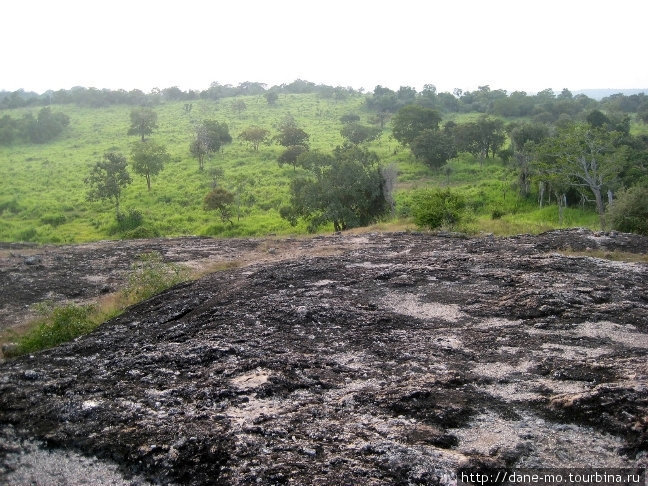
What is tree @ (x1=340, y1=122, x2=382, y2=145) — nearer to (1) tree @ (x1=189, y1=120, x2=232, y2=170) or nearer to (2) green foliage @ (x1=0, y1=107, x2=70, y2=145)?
(1) tree @ (x1=189, y1=120, x2=232, y2=170)

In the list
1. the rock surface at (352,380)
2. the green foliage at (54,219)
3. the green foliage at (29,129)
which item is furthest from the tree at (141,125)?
the rock surface at (352,380)

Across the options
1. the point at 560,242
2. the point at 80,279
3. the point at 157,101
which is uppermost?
the point at 157,101

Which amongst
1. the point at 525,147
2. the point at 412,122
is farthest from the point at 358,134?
the point at 525,147

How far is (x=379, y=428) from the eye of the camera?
5777 mm

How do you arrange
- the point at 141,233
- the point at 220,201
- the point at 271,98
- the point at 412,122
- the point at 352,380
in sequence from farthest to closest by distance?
the point at 271,98, the point at 412,122, the point at 220,201, the point at 141,233, the point at 352,380

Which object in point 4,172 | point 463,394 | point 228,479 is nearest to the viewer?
point 228,479

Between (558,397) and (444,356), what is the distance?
183cm

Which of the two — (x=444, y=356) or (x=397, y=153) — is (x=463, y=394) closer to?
(x=444, y=356)

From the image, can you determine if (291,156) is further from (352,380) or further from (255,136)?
(352,380)

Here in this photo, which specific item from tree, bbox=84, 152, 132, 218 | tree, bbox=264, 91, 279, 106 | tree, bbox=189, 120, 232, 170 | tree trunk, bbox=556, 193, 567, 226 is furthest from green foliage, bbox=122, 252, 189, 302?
tree, bbox=264, 91, 279, 106

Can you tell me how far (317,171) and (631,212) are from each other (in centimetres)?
1369

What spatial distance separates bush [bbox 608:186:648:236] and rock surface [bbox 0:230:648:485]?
23.8 ft

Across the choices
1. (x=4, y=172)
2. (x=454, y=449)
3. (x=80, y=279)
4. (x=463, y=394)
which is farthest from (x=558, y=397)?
(x=4, y=172)

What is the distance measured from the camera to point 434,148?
1501 inches
